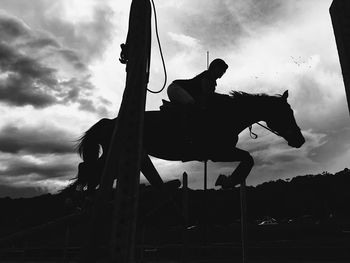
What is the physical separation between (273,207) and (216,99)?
28.3 m

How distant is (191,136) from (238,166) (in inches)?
31.2

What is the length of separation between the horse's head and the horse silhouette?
30cm

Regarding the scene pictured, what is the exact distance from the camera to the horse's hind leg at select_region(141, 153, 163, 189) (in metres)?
3.98

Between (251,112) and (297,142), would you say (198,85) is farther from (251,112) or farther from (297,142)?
(297,142)

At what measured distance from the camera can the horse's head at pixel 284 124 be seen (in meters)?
5.41

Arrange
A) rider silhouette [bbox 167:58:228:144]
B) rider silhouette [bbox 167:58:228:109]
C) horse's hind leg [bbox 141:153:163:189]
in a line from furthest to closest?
rider silhouette [bbox 167:58:228:109] → rider silhouette [bbox 167:58:228:144] → horse's hind leg [bbox 141:153:163:189]

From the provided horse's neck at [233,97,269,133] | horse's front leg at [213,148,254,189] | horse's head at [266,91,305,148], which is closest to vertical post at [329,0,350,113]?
horse's front leg at [213,148,254,189]

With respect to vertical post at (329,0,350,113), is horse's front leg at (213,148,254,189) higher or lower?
lower

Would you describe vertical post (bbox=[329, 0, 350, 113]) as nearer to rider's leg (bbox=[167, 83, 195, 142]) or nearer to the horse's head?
rider's leg (bbox=[167, 83, 195, 142])

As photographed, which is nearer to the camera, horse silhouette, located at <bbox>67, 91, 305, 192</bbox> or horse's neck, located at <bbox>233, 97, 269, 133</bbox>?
horse silhouette, located at <bbox>67, 91, 305, 192</bbox>

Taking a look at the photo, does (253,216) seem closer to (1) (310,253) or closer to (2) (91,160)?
(1) (310,253)

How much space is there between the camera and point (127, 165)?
7.52ft

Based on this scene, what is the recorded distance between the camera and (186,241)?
18.2 feet

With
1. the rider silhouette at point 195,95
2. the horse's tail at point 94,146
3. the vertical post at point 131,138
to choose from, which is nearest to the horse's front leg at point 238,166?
the rider silhouette at point 195,95
